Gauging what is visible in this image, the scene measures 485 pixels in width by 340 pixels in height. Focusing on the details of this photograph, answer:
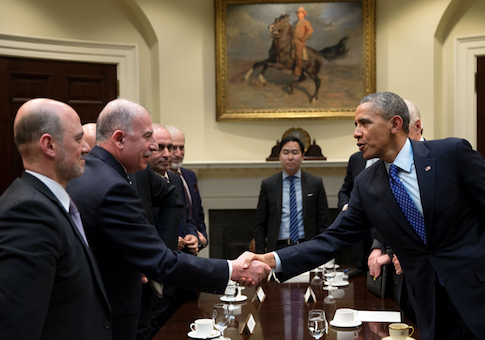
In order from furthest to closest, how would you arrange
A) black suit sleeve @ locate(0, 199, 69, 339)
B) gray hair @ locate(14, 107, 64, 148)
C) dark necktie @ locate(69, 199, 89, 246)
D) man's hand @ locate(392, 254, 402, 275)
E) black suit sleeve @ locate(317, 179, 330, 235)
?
black suit sleeve @ locate(317, 179, 330, 235) → man's hand @ locate(392, 254, 402, 275) → dark necktie @ locate(69, 199, 89, 246) → gray hair @ locate(14, 107, 64, 148) → black suit sleeve @ locate(0, 199, 69, 339)

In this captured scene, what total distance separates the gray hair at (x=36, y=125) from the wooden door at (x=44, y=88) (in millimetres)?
4485

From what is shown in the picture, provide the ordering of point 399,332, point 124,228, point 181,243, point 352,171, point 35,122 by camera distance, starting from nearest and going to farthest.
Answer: point 35,122 → point 124,228 → point 399,332 → point 181,243 → point 352,171

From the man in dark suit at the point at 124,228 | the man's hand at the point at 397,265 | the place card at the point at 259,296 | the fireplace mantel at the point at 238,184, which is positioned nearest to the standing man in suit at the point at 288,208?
the fireplace mantel at the point at 238,184

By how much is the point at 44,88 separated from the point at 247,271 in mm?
4395

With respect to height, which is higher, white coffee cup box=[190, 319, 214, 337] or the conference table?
white coffee cup box=[190, 319, 214, 337]

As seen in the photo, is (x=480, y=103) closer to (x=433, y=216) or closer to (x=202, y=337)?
(x=433, y=216)

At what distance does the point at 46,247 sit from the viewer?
1646mm

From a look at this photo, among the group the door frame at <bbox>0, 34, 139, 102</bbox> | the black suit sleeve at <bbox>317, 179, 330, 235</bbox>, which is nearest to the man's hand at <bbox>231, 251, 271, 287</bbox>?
the black suit sleeve at <bbox>317, 179, 330, 235</bbox>

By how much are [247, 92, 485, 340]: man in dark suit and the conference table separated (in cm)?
32

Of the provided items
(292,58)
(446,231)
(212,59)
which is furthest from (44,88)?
(446,231)

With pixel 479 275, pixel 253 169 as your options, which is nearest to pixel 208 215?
pixel 253 169

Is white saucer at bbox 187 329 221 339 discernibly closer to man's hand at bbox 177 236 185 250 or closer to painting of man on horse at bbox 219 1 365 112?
man's hand at bbox 177 236 185 250

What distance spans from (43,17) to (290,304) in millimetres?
4824

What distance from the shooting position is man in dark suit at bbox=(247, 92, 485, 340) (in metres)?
2.34
